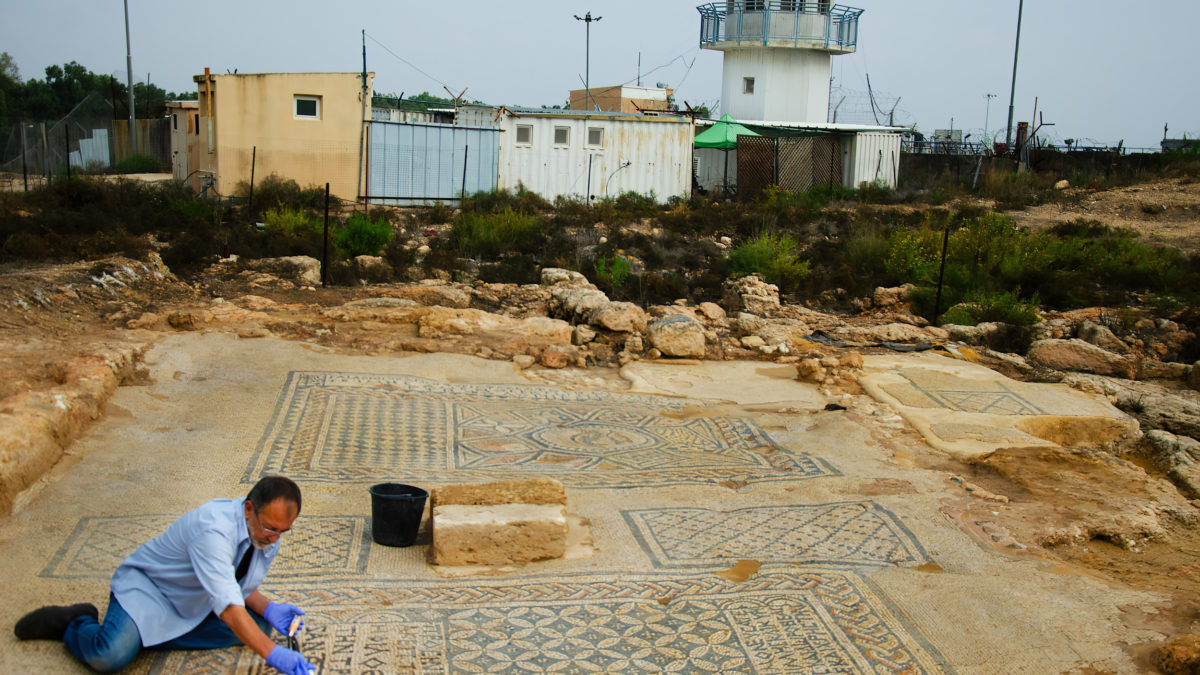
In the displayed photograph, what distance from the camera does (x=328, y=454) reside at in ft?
23.1

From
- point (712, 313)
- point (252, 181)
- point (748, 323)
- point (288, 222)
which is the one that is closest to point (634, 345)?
point (748, 323)

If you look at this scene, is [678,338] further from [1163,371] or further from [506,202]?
[506,202]

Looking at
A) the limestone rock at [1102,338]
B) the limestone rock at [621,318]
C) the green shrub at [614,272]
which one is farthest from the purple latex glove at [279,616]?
the green shrub at [614,272]

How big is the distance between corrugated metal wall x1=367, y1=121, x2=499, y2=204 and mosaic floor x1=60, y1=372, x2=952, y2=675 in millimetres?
13434

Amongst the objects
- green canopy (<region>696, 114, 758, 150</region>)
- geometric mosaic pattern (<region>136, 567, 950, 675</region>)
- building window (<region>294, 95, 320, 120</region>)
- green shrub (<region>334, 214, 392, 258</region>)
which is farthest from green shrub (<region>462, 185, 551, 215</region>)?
geometric mosaic pattern (<region>136, 567, 950, 675</region>)

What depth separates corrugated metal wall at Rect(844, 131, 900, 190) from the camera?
2583cm

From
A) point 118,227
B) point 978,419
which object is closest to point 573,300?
point 978,419

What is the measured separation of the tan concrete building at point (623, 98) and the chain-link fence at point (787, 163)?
31.6 feet

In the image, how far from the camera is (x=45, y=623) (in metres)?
4.02

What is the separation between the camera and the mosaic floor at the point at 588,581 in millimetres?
4523

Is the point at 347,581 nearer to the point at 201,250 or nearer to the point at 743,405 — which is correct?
the point at 743,405

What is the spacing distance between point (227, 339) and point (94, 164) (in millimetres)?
19260

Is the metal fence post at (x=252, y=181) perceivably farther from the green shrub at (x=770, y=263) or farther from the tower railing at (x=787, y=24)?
the tower railing at (x=787, y=24)

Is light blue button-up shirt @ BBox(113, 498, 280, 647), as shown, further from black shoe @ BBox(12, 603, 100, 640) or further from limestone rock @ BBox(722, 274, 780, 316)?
limestone rock @ BBox(722, 274, 780, 316)
